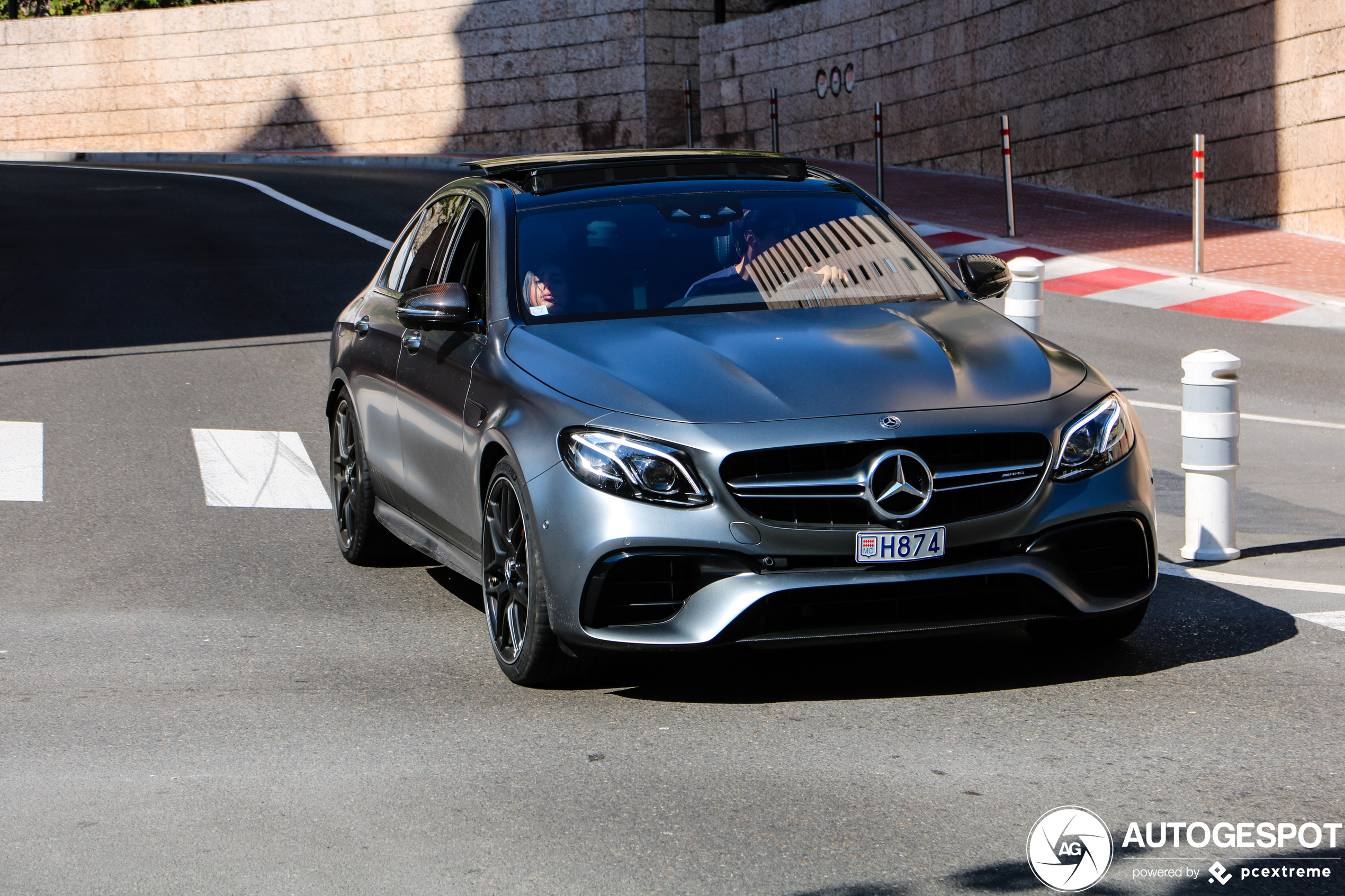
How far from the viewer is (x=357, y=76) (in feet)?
122

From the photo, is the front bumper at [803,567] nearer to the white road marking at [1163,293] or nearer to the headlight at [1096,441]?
the headlight at [1096,441]

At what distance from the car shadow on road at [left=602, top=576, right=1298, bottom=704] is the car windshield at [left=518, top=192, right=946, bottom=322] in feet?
3.82

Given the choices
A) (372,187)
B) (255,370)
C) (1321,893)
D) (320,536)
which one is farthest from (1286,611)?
(372,187)

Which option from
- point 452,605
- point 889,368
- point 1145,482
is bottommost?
point 452,605

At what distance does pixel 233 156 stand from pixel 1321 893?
3728cm

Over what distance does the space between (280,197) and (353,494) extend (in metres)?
17.0

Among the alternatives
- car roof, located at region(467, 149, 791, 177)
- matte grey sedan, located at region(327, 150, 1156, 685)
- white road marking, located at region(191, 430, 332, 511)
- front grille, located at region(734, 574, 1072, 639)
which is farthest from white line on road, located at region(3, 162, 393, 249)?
front grille, located at region(734, 574, 1072, 639)

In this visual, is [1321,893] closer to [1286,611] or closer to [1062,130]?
[1286,611]

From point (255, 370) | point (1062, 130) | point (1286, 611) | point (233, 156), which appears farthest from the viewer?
point (233, 156)

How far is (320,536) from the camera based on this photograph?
7734 millimetres

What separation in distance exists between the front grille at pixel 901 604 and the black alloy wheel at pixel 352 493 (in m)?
2.59

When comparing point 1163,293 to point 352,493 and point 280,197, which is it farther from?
point 280,197

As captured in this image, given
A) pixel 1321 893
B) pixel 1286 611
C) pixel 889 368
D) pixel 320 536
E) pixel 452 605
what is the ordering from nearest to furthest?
pixel 1321 893 < pixel 889 368 < pixel 1286 611 < pixel 452 605 < pixel 320 536

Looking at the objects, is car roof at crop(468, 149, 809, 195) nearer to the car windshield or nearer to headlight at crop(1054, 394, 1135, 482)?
the car windshield
